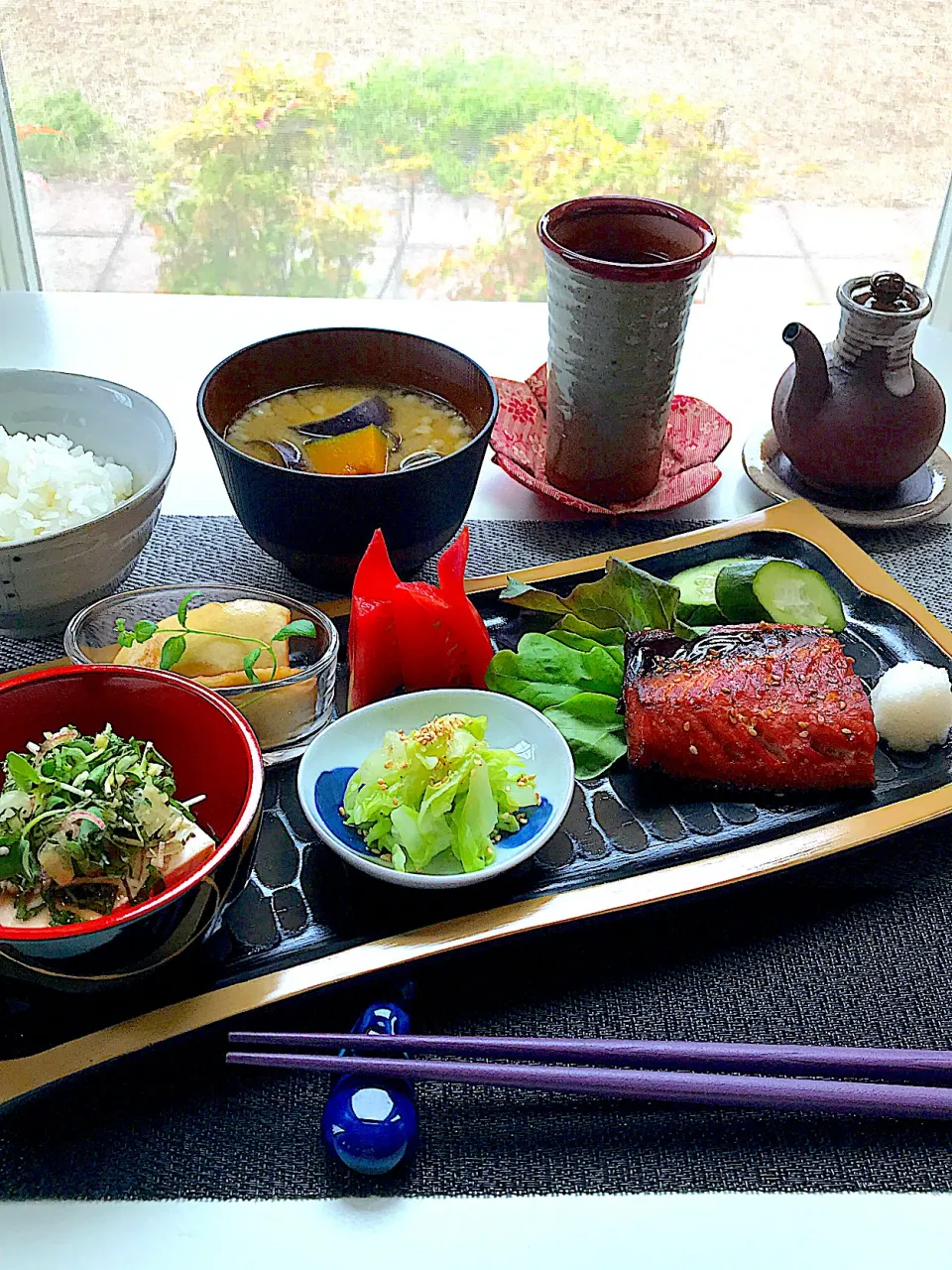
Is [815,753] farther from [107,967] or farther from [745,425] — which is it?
[745,425]

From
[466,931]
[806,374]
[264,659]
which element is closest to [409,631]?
[264,659]

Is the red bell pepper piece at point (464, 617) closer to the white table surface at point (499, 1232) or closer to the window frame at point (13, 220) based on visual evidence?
the white table surface at point (499, 1232)

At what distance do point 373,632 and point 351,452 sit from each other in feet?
1.10

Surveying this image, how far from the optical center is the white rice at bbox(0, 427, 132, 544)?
1.43m

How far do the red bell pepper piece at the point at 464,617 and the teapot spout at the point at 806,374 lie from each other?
610 mm

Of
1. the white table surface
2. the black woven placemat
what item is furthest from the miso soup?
the white table surface

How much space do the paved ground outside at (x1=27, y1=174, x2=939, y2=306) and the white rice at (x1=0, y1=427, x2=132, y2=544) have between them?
161 cm

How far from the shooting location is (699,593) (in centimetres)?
151

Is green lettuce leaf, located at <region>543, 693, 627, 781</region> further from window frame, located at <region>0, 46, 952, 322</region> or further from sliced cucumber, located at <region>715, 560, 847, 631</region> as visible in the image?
window frame, located at <region>0, 46, 952, 322</region>

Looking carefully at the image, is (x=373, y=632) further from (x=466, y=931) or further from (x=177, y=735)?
(x=466, y=931)

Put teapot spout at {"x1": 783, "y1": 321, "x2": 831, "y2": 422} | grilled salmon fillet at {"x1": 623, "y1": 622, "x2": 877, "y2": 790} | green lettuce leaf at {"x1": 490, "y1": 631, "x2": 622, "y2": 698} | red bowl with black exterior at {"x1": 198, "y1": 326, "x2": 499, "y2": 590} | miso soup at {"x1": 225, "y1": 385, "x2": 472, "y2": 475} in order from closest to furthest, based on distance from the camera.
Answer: grilled salmon fillet at {"x1": 623, "y1": 622, "x2": 877, "y2": 790}
green lettuce leaf at {"x1": 490, "y1": 631, "x2": 622, "y2": 698}
red bowl with black exterior at {"x1": 198, "y1": 326, "x2": 499, "y2": 590}
miso soup at {"x1": 225, "y1": 385, "x2": 472, "y2": 475}
teapot spout at {"x1": 783, "y1": 321, "x2": 831, "y2": 422}

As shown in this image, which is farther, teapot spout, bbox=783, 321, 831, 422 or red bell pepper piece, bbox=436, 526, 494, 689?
teapot spout, bbox=783, 321, 831, 422

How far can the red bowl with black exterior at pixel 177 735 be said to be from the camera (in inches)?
38.9

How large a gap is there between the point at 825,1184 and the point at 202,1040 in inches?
20.5
